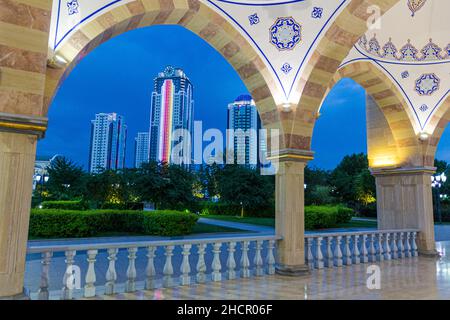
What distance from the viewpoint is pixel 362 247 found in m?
6.86

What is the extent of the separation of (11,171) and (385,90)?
765 centimetres

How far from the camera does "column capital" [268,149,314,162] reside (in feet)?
18.5

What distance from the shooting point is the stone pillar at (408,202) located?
26.1 feet

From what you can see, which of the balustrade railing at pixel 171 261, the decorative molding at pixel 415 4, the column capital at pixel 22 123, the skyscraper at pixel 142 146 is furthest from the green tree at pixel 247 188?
the skyscraper at pixel 142 146

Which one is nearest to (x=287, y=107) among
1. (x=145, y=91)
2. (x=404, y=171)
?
(x=404, y=171)

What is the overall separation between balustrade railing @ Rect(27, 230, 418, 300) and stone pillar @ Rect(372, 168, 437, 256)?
29cm

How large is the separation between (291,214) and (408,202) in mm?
4164

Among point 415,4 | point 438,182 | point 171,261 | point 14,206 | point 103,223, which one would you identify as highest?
point 415,4

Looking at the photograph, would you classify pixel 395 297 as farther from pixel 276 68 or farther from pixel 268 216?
pixel 268 216

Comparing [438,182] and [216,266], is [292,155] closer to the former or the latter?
[216,266]

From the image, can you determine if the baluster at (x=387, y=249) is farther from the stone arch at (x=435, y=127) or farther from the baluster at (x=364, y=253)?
the stone arch at (x=435, y=127)

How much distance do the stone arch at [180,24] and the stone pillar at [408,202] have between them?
4271 millimetres

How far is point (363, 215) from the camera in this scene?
29031mm
